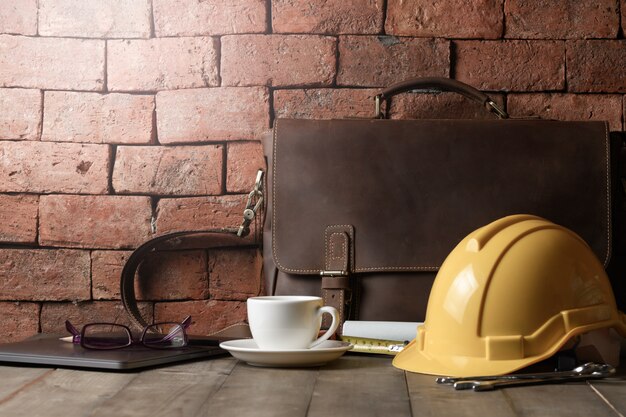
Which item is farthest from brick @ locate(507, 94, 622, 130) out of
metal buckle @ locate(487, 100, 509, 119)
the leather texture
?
the leather texture

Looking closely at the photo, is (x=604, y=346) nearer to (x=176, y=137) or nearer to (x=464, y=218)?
(x=464, y=218)

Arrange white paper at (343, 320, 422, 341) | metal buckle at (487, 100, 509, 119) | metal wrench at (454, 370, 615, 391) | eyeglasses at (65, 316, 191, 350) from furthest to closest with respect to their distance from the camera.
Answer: metal buckle at (487, 100, 509, 119) < white paper at (343, 320, 422, 341) < eyeglasses at (65, 316, 191, 350) < metal wrench at (454, 370, 615, 391)

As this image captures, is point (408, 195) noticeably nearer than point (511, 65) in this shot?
Yes

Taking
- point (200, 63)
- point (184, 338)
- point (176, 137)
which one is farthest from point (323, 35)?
point (184, 338)

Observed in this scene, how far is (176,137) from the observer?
200 cm

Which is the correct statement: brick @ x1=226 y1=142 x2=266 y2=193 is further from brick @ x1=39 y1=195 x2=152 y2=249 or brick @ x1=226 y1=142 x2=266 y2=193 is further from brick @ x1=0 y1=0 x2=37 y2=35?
brick @ x1=0 y1=0 x2=37 y2=35

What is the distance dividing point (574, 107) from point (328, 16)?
619 millimetres

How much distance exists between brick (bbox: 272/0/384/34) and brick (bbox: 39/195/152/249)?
54 centimetres

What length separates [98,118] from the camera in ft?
6.63

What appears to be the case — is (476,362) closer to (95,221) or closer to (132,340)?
(132,340)

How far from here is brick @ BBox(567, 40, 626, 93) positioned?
1954mm

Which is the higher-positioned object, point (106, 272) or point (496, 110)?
point (496, 110)

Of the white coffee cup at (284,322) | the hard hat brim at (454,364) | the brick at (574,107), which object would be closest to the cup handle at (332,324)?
the white coffee cup at (284,322)

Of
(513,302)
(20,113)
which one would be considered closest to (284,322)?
(513,302)
